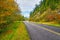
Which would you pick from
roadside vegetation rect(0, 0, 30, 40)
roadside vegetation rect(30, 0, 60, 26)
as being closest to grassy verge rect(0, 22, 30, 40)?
roadside vegetation rect(0, 0, 30, 40)

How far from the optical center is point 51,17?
266ft

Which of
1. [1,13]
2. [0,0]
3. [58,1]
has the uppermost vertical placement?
[58,1]

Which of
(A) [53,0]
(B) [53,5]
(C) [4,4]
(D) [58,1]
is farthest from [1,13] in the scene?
(A) [53,0]

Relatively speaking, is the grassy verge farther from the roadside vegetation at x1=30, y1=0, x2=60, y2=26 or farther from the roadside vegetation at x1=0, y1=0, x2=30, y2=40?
the roadside vegetation at x1=30, y1=0, x2=60, y2=26

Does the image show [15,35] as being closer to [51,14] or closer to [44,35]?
[44,35]

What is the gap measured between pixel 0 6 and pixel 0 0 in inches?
38.5

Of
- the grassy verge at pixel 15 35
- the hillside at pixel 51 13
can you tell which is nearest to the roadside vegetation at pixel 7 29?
the grassy verge at pixel 15 35

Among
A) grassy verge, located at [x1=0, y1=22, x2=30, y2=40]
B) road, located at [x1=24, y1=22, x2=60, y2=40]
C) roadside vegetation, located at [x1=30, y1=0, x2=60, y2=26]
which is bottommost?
grassy verge, located at [x1=0, y1=22, x2=30, y2=40]

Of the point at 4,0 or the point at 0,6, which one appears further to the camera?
the point at 4,0

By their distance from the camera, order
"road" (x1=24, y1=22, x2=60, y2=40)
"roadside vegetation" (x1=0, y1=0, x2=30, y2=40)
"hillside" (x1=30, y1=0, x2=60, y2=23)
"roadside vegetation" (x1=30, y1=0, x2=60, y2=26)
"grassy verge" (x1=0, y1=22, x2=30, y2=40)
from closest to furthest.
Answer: "road" (x1=24, y1=22, x2=60, y2=40), "grassy verge" (x1=0, y1=22, x2=30, y2=40), "roadside vegetation" (x1=0, y1=0, x2=30, y2=40), "roadside vegetation" (x1=30, y1=0, x2=60, y2=26), "hillside" (x1=30, y1=0, x2=60, y2=23)

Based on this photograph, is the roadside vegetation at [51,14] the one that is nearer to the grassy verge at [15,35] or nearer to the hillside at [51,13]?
the hillside at [51,13]

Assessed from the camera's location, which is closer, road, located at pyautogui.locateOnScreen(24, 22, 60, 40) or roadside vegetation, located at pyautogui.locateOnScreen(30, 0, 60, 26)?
road, located at pyautogui.locateOnScreen(24, 22, 60, 40)

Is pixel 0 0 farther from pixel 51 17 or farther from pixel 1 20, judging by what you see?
pixel 51 17

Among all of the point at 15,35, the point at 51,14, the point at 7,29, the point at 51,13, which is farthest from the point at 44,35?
the point at 51,13
